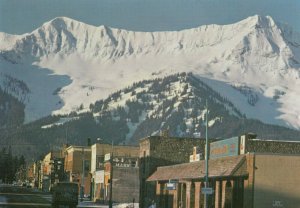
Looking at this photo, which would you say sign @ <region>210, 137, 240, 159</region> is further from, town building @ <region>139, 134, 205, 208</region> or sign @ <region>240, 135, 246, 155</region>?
town building @ <region>139, 134, 205, 208</region>

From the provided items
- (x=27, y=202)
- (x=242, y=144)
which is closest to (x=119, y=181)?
(x=27, y=202)

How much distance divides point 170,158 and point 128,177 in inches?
422

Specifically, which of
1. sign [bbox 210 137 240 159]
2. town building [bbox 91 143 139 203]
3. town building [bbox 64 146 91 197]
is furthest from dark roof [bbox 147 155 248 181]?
town building [bbox 64 146 91 197]

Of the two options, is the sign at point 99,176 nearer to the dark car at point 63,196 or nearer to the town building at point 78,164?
the town building at point 78,164

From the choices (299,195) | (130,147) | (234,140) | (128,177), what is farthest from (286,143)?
(130,147)

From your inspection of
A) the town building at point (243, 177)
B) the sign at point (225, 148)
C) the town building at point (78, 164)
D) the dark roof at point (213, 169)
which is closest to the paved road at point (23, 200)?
the dark roof at point (213, 169)

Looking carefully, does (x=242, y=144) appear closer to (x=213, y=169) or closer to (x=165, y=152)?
(x=213, y=169)

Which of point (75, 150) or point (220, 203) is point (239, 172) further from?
point (75, 150)

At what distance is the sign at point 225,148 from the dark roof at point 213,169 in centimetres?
107

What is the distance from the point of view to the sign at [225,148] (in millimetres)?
65000

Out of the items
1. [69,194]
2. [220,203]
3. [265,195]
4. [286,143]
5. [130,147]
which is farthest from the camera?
[130,147]

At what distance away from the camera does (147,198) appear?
325 feet

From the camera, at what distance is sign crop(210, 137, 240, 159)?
6500cm

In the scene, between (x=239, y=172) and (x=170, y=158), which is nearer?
(x=239, y=172)
